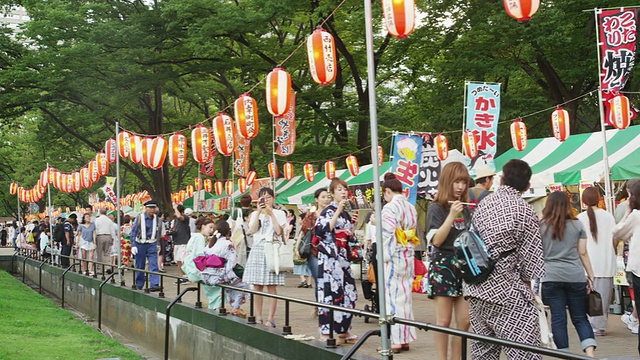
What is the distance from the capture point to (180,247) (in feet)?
65.4

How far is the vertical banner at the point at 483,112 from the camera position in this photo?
18219 millimetres

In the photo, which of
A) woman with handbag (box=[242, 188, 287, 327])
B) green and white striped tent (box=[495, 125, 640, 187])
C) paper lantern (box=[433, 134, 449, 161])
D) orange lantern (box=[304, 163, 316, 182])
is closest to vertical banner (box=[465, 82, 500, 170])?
green and white striped tent (box=[495, 125, 640, 187])

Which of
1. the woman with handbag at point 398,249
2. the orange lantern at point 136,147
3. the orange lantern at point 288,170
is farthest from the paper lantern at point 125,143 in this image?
the woman with handbag at point 398,249

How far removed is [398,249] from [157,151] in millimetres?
14635

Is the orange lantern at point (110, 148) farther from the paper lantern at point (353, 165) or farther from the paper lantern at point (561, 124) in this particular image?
the paper lantern at point (561, 124)

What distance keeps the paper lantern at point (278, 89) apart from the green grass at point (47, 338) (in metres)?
5.58

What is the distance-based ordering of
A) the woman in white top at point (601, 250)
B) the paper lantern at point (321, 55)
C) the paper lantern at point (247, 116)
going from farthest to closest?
the paper lantern at point (247, 116), the paper lantern at point (321, 55), the woman in white top at point (601, 250)

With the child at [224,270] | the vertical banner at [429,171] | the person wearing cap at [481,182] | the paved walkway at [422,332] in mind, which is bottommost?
the paved walkway at [422,332]

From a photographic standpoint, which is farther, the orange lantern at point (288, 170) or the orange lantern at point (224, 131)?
the orange lantern at point (288, 170)

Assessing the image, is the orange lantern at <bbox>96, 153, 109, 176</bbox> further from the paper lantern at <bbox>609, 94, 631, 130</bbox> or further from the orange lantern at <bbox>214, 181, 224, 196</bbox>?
the paper lantern at <bbox>609, 94, 631, 130</bbox>

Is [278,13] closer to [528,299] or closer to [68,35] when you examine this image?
[68,35]

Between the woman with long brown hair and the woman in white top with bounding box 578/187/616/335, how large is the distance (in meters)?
3.96

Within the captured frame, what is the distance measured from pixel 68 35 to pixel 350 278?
79.3 feet

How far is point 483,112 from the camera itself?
60.3ft
